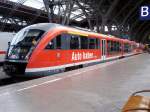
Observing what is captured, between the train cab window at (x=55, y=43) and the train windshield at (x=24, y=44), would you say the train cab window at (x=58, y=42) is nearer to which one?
the train cab window at (x=55, y=43)

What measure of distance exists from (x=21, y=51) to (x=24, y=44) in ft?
1.28

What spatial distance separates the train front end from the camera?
1544cm

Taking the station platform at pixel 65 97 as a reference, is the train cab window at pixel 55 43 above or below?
above

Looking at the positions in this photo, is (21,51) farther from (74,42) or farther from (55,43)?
(74,42)

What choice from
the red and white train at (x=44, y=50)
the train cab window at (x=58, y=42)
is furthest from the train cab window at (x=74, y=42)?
the train cab window at (x=58, y=42)

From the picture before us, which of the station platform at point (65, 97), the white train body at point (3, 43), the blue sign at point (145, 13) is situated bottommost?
the station platform at point (65, 97)

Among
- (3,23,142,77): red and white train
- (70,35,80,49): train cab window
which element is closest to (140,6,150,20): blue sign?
(3,23,142,77): red and white train

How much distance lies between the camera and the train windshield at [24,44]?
51.6 ft

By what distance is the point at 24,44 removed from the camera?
1614cm

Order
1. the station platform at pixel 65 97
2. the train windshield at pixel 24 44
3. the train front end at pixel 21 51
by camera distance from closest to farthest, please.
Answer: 1. the station platform at pixel 65 97
2. the train front end at pixel 21 51
3. the train windshield at pixel 24 44

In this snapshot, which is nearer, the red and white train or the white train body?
the red and white train

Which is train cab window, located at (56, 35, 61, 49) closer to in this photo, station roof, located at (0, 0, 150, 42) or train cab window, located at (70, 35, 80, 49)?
train cab window, located at (70, 35, 80, 49)

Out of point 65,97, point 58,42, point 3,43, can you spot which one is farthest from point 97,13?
point 65,97

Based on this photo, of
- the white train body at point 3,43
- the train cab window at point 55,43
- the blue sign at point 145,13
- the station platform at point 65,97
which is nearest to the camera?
the blue sign at point 145,13
